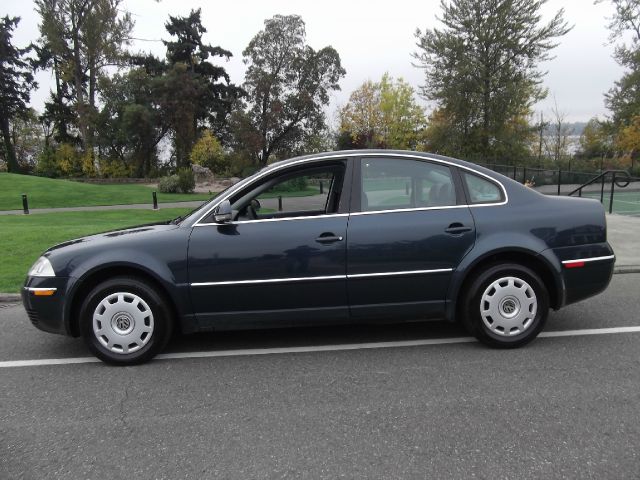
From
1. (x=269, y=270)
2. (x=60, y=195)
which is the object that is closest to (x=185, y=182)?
(x=60, y=195)

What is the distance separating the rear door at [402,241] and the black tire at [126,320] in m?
1.53

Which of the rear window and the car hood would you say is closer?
the car hood

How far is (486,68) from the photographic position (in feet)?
110

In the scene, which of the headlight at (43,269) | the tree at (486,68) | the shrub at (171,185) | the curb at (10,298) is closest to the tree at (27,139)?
the shrub at (171,185)

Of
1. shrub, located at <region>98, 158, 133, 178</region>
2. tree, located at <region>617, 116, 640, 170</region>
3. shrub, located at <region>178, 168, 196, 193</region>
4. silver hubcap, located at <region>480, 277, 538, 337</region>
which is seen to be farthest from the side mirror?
shrub, located at <region>98, 158, 133, 178</region>

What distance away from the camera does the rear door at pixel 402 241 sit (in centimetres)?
378

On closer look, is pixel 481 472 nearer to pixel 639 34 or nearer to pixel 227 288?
pixel 227 288

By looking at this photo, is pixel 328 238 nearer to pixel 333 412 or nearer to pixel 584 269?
pixel 333 412

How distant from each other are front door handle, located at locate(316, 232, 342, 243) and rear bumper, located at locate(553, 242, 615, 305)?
179 centimetres

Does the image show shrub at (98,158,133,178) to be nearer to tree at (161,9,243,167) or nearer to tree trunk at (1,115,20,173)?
tree at (161,9,243,167)

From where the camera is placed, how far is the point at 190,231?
3.79 metres

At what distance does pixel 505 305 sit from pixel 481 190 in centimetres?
97

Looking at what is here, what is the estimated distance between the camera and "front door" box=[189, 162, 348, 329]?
12.2 feet

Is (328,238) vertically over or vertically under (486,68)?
under
